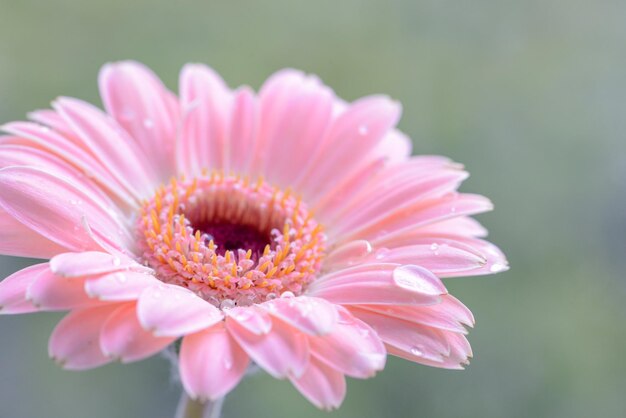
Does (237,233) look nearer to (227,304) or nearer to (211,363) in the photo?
(227,304)

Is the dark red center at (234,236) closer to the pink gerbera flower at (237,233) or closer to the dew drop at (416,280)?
the pink gerbera flower at (237,233)

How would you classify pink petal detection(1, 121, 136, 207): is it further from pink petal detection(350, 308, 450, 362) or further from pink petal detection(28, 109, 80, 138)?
pink petal detection(350, 308, 450, 362)

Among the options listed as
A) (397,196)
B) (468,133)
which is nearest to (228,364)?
(397,196)

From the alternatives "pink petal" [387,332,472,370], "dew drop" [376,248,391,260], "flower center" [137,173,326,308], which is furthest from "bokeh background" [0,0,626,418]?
"pink petal" [387,332,472,370]

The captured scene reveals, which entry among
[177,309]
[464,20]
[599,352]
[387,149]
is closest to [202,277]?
[177,309]

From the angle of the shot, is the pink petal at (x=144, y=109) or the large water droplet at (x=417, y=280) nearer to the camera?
the large water droplet at (x=417, y=280)

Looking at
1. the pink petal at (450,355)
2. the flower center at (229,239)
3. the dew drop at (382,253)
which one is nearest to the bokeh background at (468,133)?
the flower center at (229,239)

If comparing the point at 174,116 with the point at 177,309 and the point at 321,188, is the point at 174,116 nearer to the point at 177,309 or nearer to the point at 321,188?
the point at 321,188
